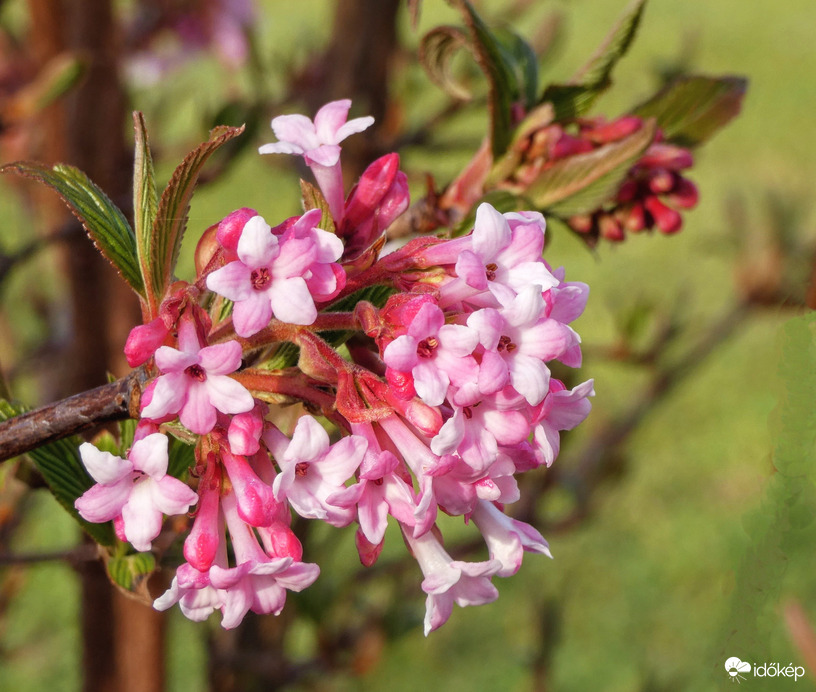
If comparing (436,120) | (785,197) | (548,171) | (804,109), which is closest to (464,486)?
(548,171)

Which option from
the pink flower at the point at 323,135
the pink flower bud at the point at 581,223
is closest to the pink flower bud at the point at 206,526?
the pink flower at the point at 323,135

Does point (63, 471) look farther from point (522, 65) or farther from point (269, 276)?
point (522, 65)

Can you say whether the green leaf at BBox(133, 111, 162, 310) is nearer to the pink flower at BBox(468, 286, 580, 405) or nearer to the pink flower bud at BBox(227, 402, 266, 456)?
the pink flower bud at BBox(227, 402, 266, 456)

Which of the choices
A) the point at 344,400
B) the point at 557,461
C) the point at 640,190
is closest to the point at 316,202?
the point at 344,400

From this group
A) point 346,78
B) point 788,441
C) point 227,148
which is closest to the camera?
→ point 788,441

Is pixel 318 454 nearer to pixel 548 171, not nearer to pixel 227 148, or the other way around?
pixel 548 171

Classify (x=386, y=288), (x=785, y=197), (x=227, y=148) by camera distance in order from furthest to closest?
(x=785, y=197)
(x=227, y=148)
(x=386, y=288)

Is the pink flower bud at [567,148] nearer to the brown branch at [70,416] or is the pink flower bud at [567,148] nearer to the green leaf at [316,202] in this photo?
the green leaf at [316,202]
